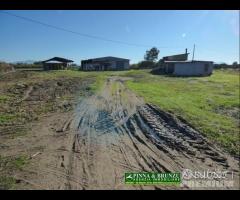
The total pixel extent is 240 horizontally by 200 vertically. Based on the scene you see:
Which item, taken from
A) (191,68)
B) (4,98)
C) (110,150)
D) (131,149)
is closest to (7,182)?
(110,150)

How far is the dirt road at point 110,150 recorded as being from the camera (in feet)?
12.4

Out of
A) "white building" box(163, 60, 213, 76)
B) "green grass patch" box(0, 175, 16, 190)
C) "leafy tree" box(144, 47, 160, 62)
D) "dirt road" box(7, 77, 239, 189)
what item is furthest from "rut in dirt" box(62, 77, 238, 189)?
"leafy tree" box(144, 47, 160, 62)

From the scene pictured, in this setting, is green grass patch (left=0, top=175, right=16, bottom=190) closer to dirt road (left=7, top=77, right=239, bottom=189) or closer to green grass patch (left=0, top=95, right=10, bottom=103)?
dirt road (left=7, top=77, right=239, bottom=189)

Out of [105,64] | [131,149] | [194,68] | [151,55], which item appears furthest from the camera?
[151,55]

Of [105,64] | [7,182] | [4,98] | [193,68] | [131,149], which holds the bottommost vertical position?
[7,182]

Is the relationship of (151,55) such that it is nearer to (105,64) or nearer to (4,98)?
(105,64)

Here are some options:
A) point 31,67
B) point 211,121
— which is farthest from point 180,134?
point 31,67

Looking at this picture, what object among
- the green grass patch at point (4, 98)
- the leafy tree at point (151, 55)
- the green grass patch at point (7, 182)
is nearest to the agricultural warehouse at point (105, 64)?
the leafy tree at point (151, 55)

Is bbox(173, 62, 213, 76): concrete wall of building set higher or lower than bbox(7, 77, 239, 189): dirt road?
higher

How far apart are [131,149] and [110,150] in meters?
0.46

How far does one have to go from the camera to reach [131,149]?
4996 mm

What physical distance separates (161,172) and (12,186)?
240 cm

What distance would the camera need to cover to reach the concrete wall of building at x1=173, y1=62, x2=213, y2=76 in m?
27.9
